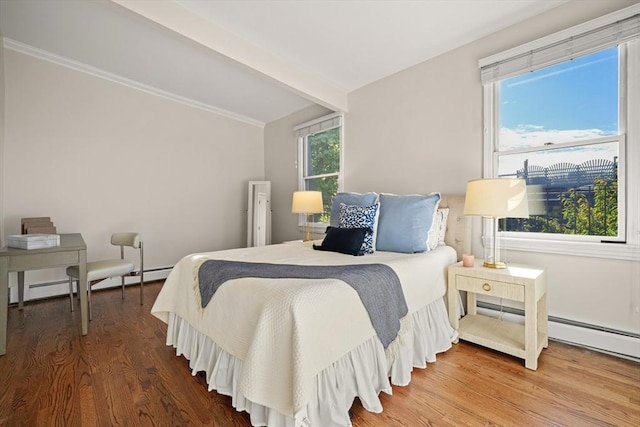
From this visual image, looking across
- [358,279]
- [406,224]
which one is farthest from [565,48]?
[358,279]

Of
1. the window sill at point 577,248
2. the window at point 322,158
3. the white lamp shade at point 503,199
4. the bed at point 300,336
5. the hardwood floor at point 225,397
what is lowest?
the hardwood floor at point 225,397

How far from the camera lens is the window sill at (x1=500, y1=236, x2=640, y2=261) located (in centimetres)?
192

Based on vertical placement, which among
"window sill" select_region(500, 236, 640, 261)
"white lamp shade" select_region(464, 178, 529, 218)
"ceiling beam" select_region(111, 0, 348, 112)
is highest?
"ceiling beam" select_region(111, 0, 348, 112)

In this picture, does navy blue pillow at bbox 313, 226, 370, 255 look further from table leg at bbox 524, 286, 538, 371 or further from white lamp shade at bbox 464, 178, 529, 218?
table leg at bbox 524, 286, 538, 371

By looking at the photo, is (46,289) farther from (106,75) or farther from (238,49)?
(238,49)

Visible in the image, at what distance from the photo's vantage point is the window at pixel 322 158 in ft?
12.9

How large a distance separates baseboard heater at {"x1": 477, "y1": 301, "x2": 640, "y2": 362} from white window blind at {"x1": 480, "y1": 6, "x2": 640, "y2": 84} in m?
1.96

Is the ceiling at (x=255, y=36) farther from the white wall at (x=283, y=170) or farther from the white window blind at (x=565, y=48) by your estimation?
the white wall at (x=283, y=170)

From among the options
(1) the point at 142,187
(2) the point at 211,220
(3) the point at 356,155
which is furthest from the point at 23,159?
(3) the point at 356,155

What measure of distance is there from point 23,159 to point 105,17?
1.81m

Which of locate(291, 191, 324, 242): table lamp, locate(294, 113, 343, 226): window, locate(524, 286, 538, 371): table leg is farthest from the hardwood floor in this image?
locate(294, 113, 343, 226): window

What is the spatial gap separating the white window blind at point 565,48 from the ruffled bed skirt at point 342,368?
A: 6.49 ft

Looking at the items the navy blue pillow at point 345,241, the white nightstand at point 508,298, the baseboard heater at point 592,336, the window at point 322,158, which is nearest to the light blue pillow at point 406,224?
the navy blue pillow at point 345,241

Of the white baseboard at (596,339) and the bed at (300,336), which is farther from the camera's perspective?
the white baseboard at (596,339)
